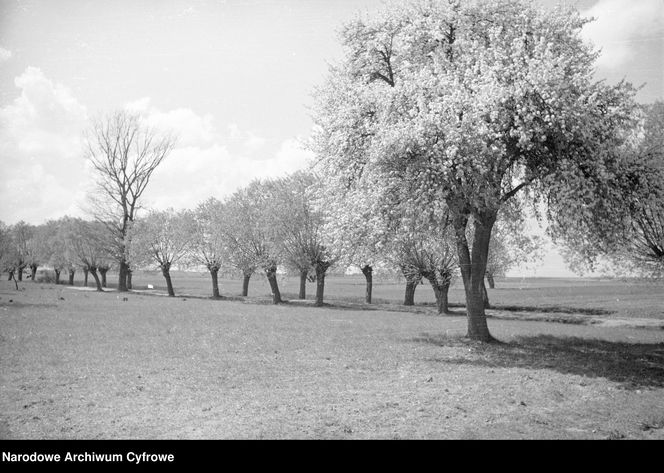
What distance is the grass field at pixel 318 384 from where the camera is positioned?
9773mm

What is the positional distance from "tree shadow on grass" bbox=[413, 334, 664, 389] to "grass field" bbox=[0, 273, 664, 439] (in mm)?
81

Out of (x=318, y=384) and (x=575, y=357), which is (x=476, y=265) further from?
(x=318, y=384)

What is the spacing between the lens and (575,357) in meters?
19.5

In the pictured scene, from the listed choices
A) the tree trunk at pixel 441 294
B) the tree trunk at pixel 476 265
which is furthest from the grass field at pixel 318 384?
the tree trunk at pixel 441 294

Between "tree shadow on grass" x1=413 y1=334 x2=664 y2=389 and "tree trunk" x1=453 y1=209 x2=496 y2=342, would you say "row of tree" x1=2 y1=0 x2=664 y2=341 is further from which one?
"tree shadow on grass" x1=413 y1=334 x2=664 y2=389

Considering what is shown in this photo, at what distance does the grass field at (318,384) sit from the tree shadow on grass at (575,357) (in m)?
0.08

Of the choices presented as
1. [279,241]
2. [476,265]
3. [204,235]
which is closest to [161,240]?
[204,235]

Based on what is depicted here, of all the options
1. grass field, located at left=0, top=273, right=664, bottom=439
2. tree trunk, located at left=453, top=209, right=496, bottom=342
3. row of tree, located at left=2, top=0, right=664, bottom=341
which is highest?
row of tree, located at left=2, top=0, right=664, bottom=341

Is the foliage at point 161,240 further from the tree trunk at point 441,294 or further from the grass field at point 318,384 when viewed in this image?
the grass field at point 318,384

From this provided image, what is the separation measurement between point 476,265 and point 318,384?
11922 millimetres

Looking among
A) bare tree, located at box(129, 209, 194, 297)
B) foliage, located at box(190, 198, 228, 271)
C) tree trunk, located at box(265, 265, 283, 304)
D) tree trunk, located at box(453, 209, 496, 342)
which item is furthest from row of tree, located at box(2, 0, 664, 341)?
bare tree, located at box(129, 209, 194, 297)

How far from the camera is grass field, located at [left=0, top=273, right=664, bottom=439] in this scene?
9.77 meters

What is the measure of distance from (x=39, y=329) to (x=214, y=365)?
13616 millimetres
